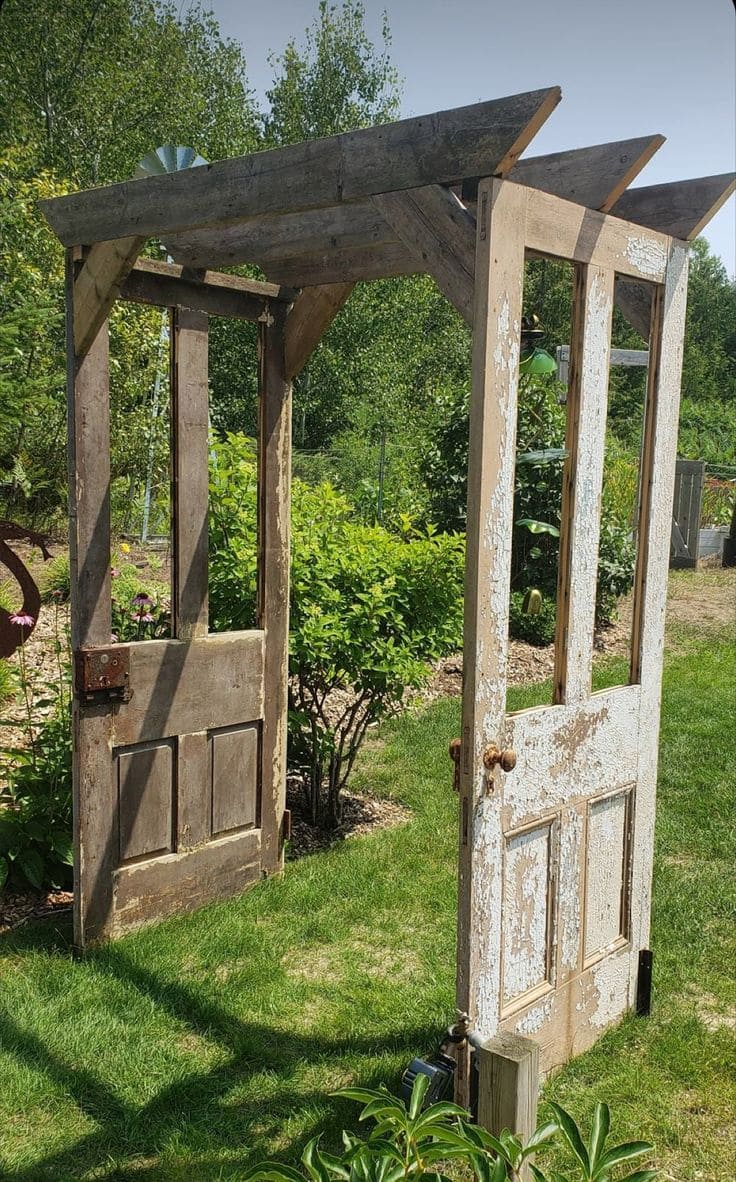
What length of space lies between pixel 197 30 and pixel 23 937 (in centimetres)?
2366

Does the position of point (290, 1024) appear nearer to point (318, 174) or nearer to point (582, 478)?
point (582, 478)

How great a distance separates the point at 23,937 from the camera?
11.9 ft

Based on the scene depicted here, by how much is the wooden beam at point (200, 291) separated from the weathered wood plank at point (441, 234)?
1.22 metres

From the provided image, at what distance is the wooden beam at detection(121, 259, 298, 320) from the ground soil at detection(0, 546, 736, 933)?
168 cm

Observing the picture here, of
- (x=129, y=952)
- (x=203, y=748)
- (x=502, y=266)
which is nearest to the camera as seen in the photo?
(x=502, y=266)

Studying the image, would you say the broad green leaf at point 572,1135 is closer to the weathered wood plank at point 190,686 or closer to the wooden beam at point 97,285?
the weathered wood plank at point 190,686

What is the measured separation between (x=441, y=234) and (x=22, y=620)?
2758 millimetres

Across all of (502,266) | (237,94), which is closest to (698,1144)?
(502,266)

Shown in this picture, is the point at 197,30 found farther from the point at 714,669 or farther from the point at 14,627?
the point at 14,627

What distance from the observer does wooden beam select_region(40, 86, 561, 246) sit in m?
2.22

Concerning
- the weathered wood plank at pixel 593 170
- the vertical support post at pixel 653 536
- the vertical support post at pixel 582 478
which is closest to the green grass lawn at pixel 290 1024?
the vertical support post at pixel 653 536

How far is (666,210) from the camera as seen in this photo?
296 cm

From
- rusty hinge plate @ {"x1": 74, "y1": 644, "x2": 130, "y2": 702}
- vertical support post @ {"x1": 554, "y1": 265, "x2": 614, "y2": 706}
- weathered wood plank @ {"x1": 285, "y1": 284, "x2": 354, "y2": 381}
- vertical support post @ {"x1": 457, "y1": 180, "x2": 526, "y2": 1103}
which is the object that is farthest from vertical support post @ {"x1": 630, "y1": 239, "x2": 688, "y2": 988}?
rusty hinge plate @ {"x1": 74, "y1": 644, "x2": 130, "y2": 702}

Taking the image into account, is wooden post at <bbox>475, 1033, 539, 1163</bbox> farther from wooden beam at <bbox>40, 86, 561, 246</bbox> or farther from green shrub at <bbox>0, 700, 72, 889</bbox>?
green shrub at <bbox>0, 700, 72, 889</bbox>
